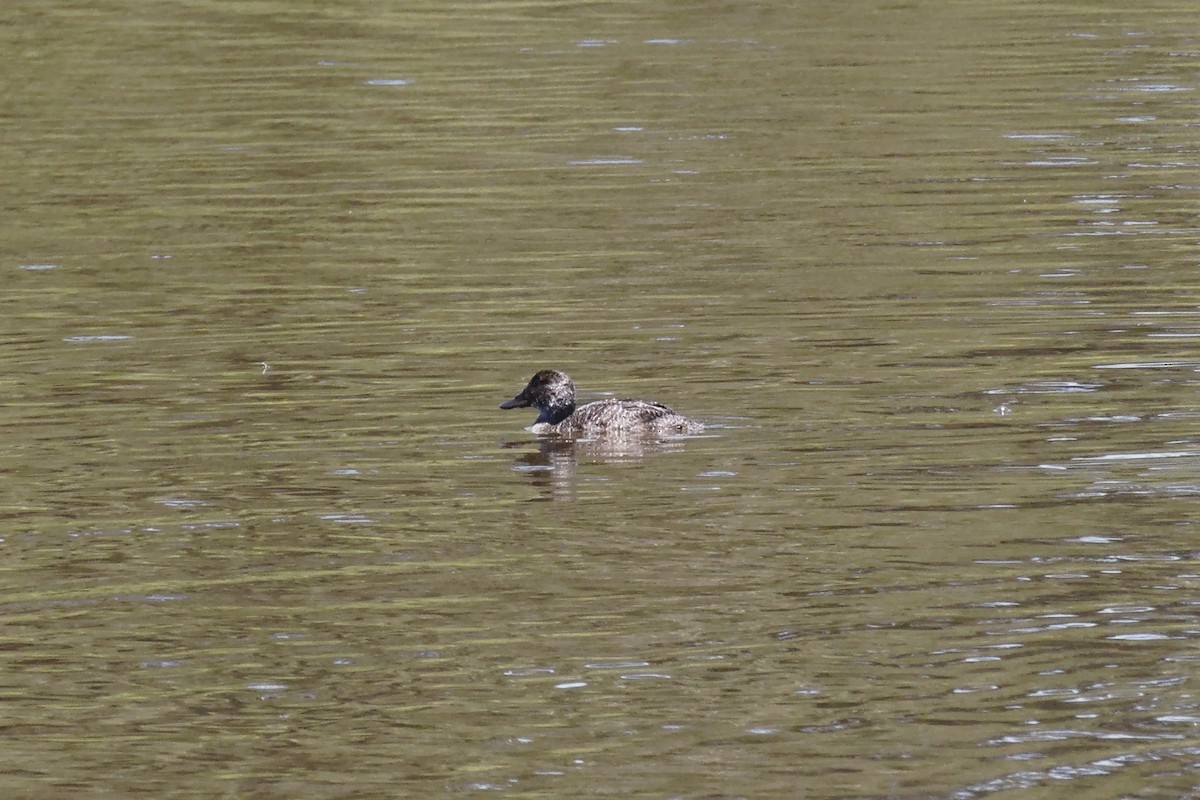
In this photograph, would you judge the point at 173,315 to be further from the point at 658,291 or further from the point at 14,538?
the point at 14,538

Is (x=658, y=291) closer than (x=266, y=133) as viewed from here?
Yes

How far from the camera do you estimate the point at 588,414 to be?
1379 cm

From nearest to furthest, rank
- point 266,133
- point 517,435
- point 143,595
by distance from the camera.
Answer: point 143,595, point 517,435, point 266,133

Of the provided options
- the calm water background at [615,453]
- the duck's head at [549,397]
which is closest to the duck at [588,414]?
the duck's head at [549,397]

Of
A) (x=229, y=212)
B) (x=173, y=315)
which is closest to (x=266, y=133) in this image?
(x=229, y=212)

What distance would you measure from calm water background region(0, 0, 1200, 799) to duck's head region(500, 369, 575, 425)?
19cm

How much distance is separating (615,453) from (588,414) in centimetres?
65

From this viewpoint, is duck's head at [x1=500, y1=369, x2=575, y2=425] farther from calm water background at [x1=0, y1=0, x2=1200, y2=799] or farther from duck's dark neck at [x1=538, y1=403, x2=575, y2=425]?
calm water background at [x1=0, y1=0, x2=1200, y2=799]

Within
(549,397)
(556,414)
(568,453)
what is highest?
(549,397)

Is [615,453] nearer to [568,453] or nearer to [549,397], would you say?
[568,453]

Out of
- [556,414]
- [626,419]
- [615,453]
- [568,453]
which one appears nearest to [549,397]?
[556,414]

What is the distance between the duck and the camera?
1313 cm

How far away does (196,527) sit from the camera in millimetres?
Answer: 11578

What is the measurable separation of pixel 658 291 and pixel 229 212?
6093mm
